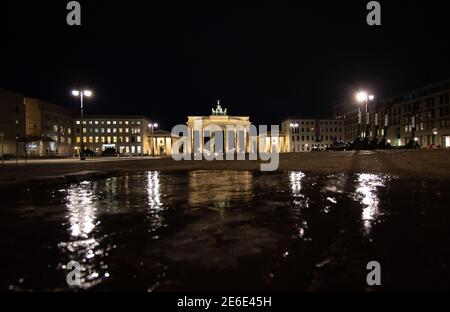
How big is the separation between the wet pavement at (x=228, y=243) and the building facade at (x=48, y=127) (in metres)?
78.0

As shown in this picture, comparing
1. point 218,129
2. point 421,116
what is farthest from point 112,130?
point 421,116

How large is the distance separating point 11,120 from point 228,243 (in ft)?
286

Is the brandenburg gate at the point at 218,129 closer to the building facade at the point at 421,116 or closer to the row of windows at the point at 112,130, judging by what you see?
the row of windows at the point at 112,130

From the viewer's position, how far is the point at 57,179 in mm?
16469

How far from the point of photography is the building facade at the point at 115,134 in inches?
4722

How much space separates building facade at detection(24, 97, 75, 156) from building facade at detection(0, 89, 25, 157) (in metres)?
3.14

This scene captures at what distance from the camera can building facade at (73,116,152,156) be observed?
11994 centimetres

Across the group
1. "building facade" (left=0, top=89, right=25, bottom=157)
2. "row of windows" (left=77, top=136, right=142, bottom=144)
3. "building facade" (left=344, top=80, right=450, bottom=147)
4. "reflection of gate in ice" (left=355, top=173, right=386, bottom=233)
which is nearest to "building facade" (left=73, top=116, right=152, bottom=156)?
"row of windows" (left=77, top=136, right=142, bottom=144)

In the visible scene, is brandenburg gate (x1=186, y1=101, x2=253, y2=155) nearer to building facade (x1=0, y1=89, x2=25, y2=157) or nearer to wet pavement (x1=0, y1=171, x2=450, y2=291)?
building facade (x1=0, y1=89, x2=25, y2=157)

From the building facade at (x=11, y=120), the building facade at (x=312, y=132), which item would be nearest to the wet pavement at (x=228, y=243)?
the building facade at (x=11, y=120)
